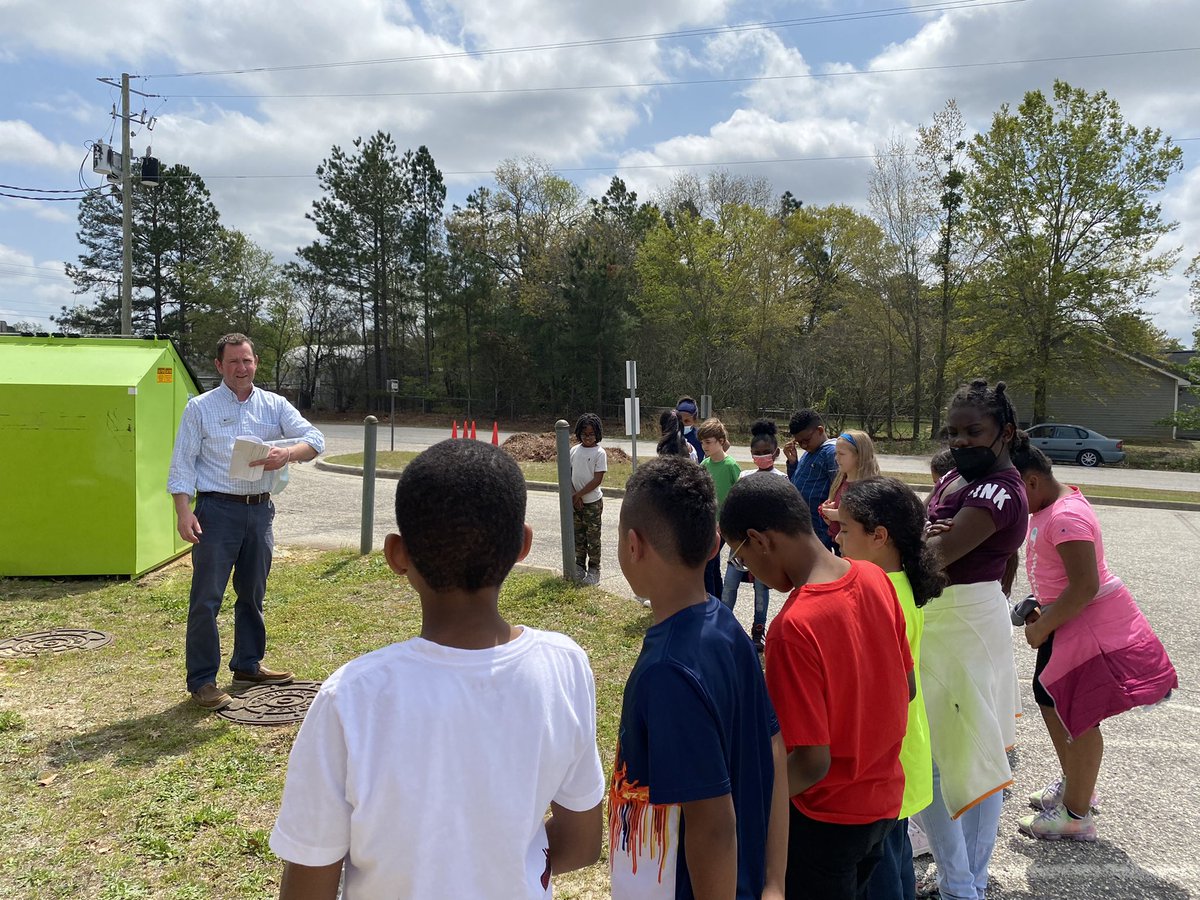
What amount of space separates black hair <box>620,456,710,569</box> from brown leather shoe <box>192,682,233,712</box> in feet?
12.2

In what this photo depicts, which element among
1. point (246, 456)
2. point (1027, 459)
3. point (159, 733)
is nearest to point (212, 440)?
→ point (246, 456)

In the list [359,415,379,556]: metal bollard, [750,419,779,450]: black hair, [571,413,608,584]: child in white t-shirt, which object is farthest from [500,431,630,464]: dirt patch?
[750,419,779,450]: black hair

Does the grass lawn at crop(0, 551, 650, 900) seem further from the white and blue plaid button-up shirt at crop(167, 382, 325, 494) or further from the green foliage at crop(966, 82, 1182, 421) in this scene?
the green foliage at crop(966, 82, 1182, 421)

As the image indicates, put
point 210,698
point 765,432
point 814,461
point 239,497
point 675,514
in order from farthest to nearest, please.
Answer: point 765,432 < point 814,461 < point 239,497 < point 210,698 < point 675,514

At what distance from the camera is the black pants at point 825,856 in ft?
6.67

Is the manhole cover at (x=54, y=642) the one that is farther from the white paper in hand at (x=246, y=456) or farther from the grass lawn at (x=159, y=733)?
the white paper in hand at (x=246, y=456)

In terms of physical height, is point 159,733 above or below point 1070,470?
below

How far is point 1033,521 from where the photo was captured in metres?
3.51

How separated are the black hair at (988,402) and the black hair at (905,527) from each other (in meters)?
0.80

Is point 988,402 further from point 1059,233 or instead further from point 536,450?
point 1059,233

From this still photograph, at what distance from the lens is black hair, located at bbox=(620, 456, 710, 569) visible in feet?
6.00

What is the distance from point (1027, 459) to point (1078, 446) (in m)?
27.0

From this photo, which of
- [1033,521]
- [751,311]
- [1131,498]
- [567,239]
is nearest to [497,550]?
[1033,521]

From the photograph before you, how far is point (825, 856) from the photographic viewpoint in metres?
2.04
